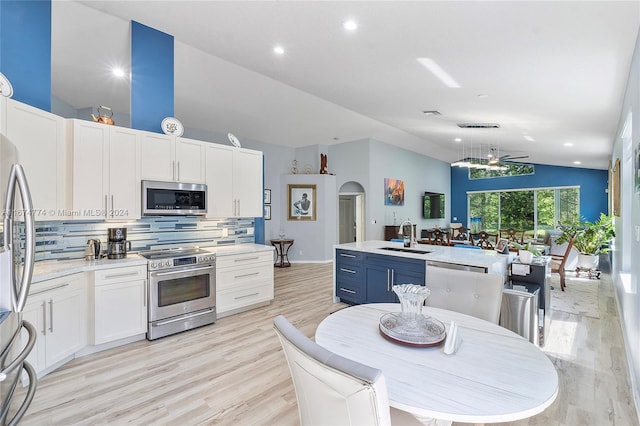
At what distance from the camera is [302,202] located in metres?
7.75

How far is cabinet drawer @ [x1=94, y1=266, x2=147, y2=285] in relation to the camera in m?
2.81

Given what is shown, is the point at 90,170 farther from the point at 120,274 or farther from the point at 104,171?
the point at 120,274

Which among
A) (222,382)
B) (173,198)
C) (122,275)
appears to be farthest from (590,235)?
(122,275)

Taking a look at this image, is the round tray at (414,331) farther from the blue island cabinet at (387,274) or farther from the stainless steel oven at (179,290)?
the stainless steel oven at (179,290)

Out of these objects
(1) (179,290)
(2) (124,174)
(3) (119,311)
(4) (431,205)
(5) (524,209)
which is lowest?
(3) (119,311)

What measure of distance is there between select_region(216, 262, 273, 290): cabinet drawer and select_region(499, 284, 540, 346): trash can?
2.85m

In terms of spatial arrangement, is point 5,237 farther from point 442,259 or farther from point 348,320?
point 442,259

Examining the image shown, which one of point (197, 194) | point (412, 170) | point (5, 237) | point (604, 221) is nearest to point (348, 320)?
point (5, 237)

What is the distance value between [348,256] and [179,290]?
84.8 inches

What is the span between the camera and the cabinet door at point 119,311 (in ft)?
9.19

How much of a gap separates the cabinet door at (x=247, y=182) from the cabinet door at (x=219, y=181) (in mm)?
94

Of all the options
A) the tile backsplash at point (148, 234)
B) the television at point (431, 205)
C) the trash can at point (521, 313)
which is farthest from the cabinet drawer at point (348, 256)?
the television at point (431, 205)

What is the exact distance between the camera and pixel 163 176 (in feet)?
11.6

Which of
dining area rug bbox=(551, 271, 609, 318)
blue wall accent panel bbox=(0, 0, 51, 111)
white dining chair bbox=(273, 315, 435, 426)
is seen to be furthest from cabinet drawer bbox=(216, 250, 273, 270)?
dining area rug bbox=(551, 271, 609, 318)
